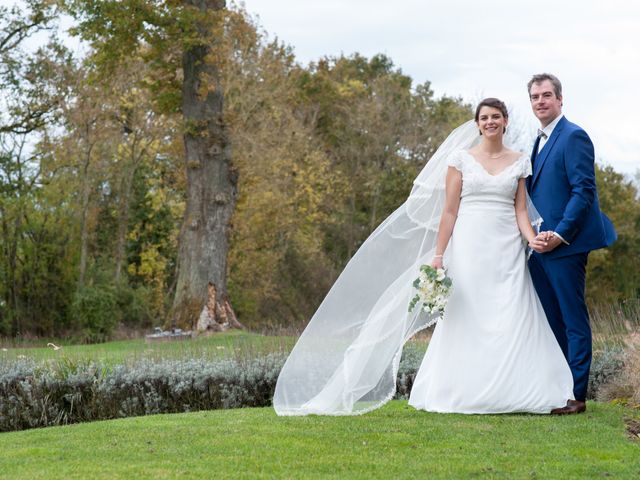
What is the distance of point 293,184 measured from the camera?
3728 cm

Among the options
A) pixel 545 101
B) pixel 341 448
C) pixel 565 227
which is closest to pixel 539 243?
pixel 565 227

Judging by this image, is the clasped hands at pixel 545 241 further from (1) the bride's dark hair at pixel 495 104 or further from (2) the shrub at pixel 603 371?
(2) the shrub at pixel 603 371

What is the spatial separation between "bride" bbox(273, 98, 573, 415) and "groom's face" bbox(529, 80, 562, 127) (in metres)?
0.27

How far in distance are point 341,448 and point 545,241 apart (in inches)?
92.3

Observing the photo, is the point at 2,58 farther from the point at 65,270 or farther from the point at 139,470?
the point at 139,470

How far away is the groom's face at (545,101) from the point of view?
7.33m

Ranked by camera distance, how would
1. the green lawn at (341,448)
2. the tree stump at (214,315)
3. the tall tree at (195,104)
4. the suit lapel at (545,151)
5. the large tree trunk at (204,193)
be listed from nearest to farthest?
the green lawn at (341,448), the suit lapel at (545,151), the tall tree at (195,104), the large tree trunk at (204,193), the tree stump at (214,315)

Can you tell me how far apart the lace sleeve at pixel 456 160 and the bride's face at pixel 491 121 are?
0.26m

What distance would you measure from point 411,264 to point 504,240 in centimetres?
81

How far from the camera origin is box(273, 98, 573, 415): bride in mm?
7156

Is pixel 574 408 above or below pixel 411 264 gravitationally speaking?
below

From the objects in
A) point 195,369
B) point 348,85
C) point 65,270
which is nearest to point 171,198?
point 65,270

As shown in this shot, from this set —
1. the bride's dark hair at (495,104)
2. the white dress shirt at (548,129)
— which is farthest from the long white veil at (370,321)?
the white dress shirt at (548,129)

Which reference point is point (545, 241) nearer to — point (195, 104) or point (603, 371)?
point (603, 371)
